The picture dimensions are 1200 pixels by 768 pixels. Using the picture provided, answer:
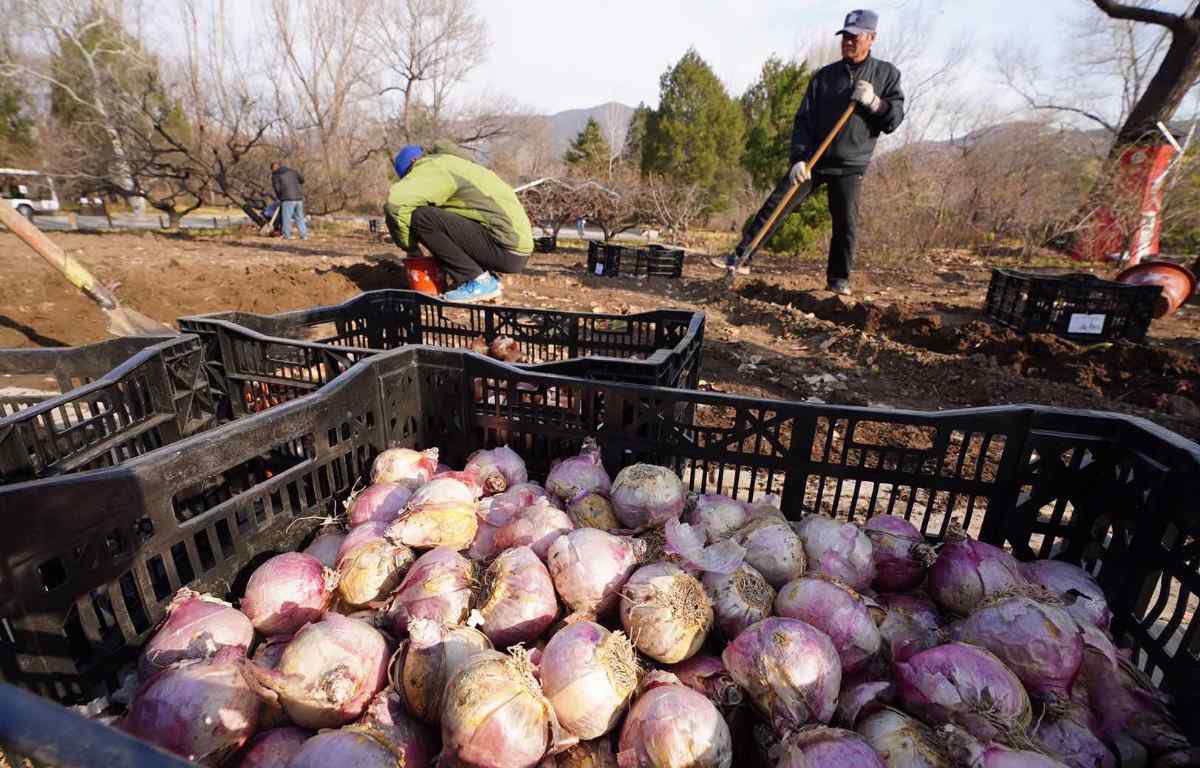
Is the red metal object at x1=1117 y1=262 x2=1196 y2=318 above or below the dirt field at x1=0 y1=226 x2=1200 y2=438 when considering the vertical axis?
above

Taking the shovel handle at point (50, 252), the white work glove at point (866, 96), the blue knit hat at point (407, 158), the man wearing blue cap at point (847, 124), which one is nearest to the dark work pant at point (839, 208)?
the man wearing blue cap at point (847, 124)

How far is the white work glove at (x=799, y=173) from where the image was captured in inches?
258

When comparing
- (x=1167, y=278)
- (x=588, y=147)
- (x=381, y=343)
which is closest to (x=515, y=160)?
(x=588, y=147)

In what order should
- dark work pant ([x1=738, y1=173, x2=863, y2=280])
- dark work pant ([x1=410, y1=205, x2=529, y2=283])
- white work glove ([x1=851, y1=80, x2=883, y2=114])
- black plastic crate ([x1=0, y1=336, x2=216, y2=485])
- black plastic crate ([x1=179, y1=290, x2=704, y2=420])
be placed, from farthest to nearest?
dark work pant ([x1=738, y1=173, x2=863, y2=280]) < white work glove ([x1=851, y1=80, x2=883, y2=114]) < dark work pant ([x1=410, y1=205, x2=529, y2=283]) < black plastic crate ([x1=179, y1=290, x2=704, y2=420]) < black plastic crate ([x1=0, y1=336, x2=216, y2=485])

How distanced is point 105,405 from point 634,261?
32.3 feet

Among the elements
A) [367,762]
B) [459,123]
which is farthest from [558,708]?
[459,123]

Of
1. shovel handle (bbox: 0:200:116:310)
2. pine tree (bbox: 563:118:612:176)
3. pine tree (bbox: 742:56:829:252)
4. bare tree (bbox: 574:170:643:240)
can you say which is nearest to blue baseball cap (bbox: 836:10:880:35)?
pine tree (bbox: 742:56:829:252)

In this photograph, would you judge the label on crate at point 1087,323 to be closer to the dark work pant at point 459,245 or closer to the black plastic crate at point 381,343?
the black plastic crate at point 381,343

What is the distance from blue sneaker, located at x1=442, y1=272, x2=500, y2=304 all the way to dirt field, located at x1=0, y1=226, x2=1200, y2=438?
1620mm

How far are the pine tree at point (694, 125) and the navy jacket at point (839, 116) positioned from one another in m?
22.3

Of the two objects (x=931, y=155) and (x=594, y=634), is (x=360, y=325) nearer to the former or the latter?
(x=594, y=634)

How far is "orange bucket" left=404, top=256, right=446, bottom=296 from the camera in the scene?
17.2 ft

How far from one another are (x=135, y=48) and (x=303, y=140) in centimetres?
875

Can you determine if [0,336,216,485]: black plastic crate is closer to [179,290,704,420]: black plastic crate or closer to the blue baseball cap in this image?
[179,290,704,420]: black plastic crate
